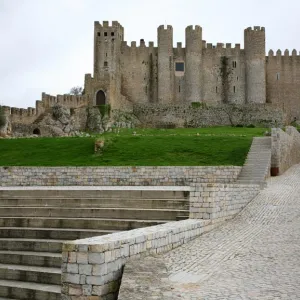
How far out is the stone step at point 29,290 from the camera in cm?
874

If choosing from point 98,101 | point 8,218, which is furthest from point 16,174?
point 98,101

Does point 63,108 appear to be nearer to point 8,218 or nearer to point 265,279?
point 8,218

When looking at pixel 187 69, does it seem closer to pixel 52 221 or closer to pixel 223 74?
pixel 223 74

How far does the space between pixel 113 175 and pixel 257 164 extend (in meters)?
7.01

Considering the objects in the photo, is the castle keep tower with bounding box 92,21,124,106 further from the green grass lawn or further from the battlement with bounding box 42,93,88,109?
the green grass lawn

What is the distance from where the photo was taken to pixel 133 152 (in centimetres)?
2688

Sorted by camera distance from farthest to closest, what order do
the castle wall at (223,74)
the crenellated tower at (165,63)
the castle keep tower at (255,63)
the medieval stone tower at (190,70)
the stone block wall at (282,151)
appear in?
the castle wall at (223,74) < the castle keep tower at (255,63) < the medieval stone tower at (190,70) < the crenellated tower at (165,63) < the stone block wall at (282,151)

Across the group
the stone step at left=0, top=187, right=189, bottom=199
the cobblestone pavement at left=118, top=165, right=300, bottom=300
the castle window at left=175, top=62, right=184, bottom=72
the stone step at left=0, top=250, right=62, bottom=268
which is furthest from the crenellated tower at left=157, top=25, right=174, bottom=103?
the stone step at left=0, top=250, right=62, bottom=268

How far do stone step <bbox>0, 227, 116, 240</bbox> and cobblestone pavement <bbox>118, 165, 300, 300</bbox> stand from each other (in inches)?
93.0

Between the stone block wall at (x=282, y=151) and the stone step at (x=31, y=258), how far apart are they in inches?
670

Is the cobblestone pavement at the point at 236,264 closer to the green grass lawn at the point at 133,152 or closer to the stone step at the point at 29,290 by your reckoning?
the stone step at the point at 29,290

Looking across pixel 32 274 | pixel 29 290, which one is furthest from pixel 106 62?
pixel 29 290

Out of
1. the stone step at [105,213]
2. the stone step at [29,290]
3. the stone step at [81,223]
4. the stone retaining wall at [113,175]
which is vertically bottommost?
the stone step at [29,290]

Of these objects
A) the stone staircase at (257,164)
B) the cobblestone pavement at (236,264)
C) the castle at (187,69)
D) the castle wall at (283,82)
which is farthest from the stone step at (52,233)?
the castle wall at (283,82)
